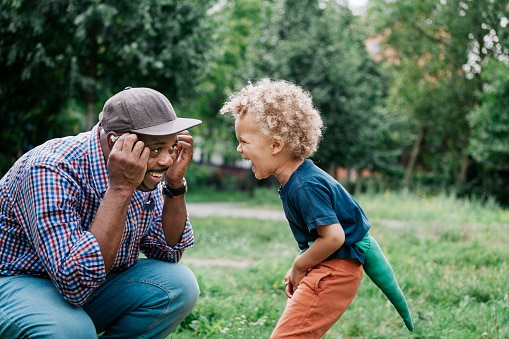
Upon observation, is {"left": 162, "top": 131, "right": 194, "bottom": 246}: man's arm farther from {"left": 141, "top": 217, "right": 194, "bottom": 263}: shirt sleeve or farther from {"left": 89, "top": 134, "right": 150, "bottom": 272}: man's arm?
{"left": 89, "top": 134, "right": 150, "bottom": 272}: man's arm

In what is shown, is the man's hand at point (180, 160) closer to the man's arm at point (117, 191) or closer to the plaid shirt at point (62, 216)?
the plaid shirt at point (62, 216)

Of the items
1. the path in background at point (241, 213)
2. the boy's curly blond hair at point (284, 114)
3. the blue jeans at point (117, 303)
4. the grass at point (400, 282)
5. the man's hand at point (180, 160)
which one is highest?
the boy's curly blond hair at point (284, 114)

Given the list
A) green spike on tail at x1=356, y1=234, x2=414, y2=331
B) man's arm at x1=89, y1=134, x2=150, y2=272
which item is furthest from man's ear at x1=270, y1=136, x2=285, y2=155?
man's arm at x1=89, y1=134, x2=150, y2=272

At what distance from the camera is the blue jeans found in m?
2.46

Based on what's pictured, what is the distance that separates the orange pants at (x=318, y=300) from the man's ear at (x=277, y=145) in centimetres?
63

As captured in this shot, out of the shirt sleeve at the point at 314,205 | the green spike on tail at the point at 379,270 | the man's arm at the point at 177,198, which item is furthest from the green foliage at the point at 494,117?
the man's arm at the point at 177,198

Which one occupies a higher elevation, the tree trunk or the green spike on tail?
the green spike on tail

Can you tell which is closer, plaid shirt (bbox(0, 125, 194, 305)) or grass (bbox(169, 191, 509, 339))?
plaid shirt (bbox(0, 125, 194, 305))

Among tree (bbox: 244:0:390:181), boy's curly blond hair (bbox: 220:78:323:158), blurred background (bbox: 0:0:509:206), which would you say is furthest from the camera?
tree (bbox: 244:0:390:181)

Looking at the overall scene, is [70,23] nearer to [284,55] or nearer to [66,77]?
[66,77]

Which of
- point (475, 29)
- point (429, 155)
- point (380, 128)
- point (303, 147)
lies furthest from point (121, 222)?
point (429, 155)

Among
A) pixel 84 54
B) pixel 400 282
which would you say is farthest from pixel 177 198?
pixel 84 54

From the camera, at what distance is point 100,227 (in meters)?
2.44

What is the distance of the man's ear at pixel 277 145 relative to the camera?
2.98m
